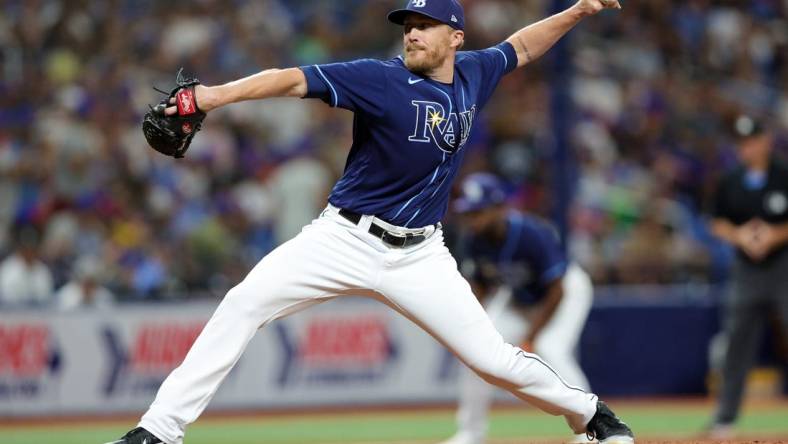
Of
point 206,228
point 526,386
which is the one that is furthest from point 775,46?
point 526,386

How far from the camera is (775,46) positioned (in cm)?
1706

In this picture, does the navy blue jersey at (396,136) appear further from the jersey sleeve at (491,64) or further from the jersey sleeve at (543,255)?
the jersey sleeve at (543,255)

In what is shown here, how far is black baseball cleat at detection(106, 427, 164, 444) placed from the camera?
5.12m

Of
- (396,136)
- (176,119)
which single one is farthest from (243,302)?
(396,136)

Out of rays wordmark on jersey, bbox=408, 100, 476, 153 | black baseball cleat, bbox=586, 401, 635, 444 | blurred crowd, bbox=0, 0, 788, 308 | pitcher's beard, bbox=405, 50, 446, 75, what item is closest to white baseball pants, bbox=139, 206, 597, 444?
black baseball cleat, bbox=586, 401, 635, 444

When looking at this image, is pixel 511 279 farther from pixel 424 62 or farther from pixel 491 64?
pixel 424 62

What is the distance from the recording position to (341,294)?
18.1 ft

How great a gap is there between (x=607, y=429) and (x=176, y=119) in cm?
253

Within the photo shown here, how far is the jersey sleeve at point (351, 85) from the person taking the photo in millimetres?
5156

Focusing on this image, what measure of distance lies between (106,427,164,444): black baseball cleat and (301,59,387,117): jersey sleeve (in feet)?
5.17

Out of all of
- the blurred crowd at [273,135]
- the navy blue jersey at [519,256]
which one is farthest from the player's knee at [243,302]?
the blurred crowd at [273,135]

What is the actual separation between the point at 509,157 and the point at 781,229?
5.39 m

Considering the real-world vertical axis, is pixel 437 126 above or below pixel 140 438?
above

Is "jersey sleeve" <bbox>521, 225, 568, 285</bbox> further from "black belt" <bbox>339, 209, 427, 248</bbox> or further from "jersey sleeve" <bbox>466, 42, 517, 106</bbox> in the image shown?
"black belt" <bbox>339, 209, 427, 248</bbox>
